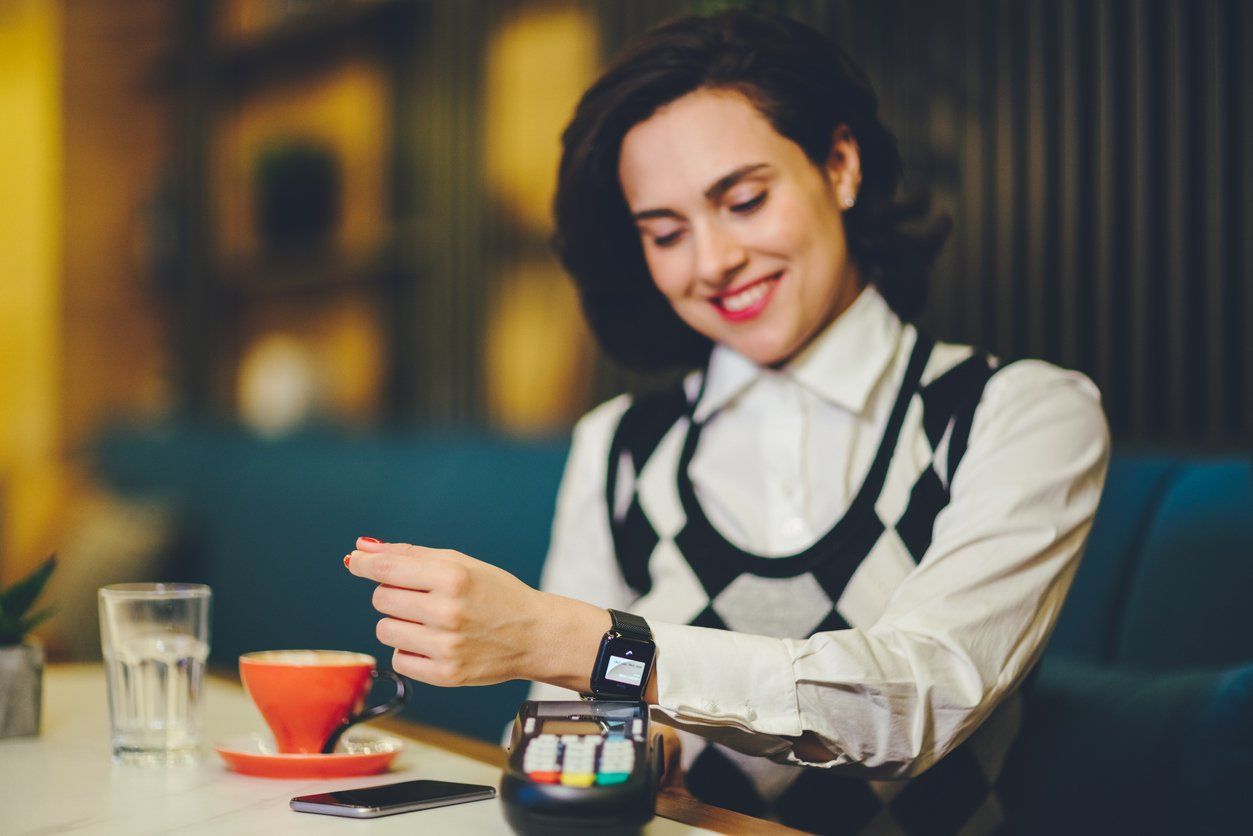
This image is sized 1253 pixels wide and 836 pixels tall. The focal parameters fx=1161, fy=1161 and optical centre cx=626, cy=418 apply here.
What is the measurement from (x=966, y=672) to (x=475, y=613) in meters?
0.40

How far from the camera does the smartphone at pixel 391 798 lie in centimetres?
78

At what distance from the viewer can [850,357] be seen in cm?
125

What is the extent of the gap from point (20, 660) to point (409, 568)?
1.67 feet

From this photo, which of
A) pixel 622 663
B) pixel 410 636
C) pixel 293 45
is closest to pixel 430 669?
pixel 410 636

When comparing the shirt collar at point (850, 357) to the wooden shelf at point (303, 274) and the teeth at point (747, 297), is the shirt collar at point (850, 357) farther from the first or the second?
the wooden shelf at point (303, 274)

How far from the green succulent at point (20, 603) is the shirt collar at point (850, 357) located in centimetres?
74

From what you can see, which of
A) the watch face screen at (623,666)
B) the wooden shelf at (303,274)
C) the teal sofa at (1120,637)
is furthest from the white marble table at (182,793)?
the wooden shelf at (303,274)

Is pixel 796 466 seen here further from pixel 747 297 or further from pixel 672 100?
pixel 672 100

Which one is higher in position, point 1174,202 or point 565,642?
point 1174,202

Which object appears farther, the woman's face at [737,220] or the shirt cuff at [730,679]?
the woman's face at [737,220]

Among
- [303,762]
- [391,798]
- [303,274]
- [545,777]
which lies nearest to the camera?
[545,777]

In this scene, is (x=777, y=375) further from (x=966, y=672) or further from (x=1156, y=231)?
(x=1156, y=231)

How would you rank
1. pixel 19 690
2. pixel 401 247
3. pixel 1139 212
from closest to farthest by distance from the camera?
pixel 19 690
pixel 1139 212
pixel 401 247

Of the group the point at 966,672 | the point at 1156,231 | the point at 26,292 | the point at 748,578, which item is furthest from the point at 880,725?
the point at 26,292
